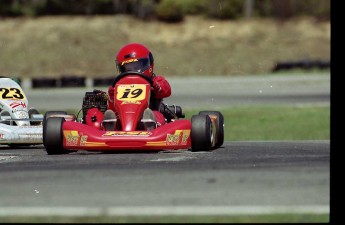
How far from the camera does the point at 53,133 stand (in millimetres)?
9586

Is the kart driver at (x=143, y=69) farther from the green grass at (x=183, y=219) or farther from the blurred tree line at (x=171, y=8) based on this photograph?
the blurred tree line at (x=171, y=8)

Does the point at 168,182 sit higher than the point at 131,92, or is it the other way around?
the point at 131,92

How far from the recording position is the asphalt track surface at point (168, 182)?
264 inches

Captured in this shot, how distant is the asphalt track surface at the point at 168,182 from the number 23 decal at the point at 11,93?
107cm

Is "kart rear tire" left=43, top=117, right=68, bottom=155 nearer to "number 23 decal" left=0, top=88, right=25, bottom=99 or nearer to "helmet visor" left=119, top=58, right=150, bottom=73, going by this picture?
"helmet visor" left=119, top=58, right=150, bottom=73

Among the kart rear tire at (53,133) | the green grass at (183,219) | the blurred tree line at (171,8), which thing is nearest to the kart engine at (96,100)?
the kart rear tire at (53,133)

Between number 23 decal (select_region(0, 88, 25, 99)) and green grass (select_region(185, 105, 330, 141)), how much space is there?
4.59m

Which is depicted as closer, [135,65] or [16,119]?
[135,65]

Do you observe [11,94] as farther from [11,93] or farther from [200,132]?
[200,132]

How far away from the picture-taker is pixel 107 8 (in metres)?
55.2

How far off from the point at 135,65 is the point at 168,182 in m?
2.33

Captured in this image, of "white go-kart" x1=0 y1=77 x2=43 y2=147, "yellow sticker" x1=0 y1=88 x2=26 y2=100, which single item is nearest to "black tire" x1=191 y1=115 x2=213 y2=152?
"white go-kart" x1=0 y1=77 x2=43 y2=147

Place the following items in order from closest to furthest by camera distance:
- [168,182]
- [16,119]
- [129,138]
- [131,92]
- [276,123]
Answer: [168,182] → [129,138] → [131,92] → [16,119] → [276,123]

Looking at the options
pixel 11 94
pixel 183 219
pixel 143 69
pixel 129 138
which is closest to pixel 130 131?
pixel 129 138
